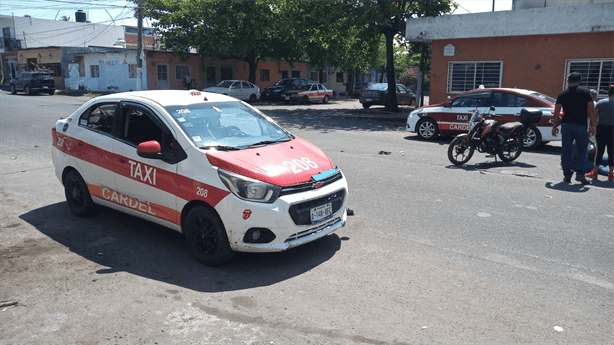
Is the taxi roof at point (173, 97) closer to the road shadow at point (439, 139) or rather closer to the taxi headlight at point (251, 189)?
the taxi headlight at point (251, 189)

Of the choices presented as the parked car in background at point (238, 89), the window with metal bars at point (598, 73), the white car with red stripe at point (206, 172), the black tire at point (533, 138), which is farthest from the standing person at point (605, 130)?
the parked car in background at point (238, 89)

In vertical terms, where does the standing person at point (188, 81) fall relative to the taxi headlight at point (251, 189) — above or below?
above

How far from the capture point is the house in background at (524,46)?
17547 millimetres

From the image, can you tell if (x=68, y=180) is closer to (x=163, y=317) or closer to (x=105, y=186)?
(x=105, y=186)

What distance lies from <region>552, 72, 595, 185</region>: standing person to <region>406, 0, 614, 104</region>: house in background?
881 centimetres

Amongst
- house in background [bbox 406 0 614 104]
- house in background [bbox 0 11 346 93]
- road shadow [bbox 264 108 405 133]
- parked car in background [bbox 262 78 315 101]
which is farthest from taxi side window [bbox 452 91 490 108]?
house in background [bbox 0 11 346 93]

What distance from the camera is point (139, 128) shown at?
5.57m

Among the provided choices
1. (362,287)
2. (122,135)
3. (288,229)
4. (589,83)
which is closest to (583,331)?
(362,287)

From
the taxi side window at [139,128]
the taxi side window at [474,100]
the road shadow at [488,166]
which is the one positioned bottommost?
the road shadow at [488,166]

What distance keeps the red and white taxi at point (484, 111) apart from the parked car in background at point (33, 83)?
31.2m

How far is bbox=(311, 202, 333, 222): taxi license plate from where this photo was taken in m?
4.94

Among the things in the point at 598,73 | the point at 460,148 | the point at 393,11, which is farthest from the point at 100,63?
the point at 460,148

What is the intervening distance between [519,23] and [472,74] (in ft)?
8.97

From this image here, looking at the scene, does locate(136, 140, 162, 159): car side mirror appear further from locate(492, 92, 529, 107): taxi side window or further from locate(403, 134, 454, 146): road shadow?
locate(492, 92, 529, 107): taxi side window
